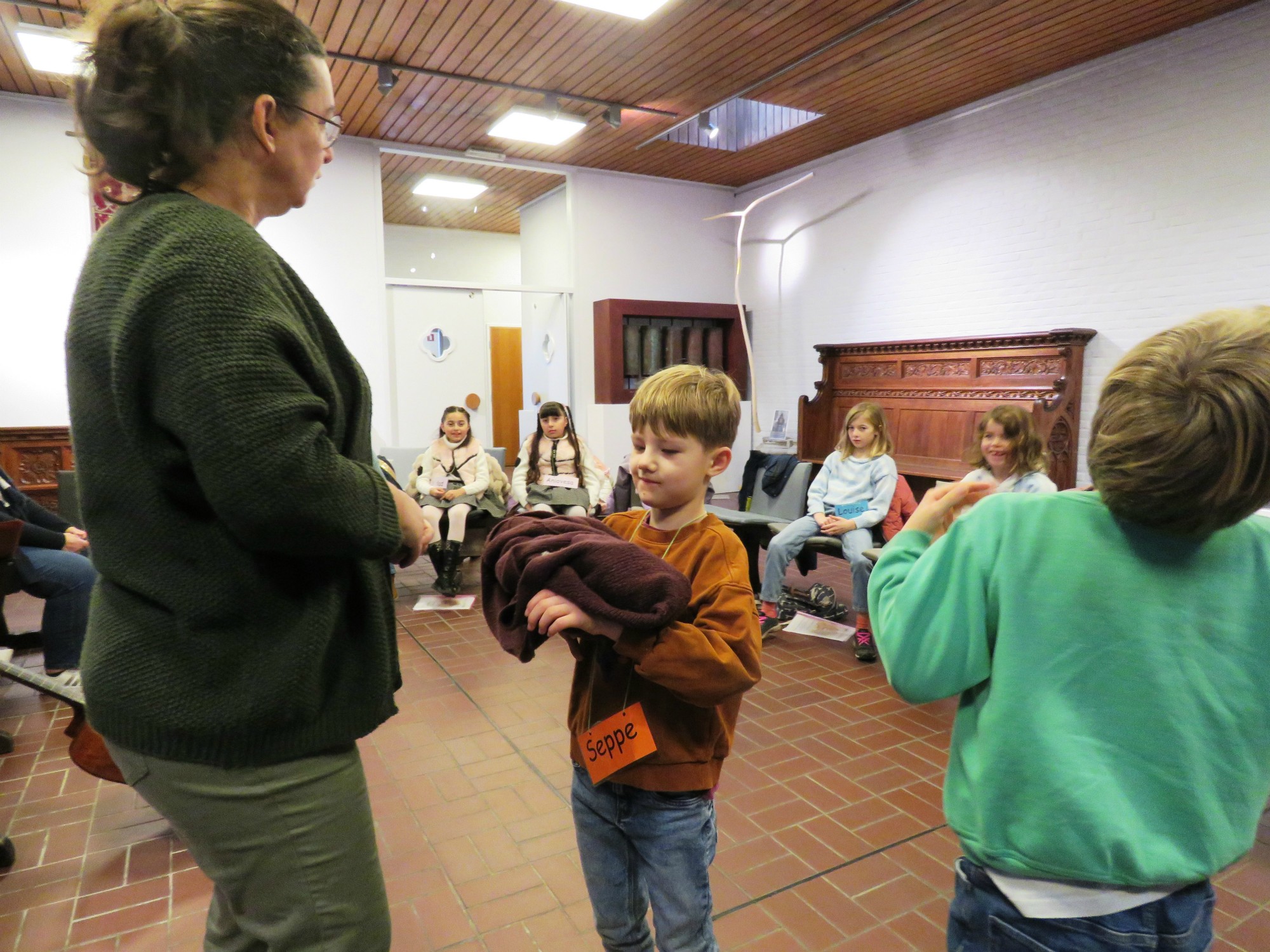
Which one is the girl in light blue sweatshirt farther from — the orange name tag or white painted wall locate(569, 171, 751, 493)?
white painted wall locate(569, 171, 751, 493)

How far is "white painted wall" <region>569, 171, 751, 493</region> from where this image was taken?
8.06 metres

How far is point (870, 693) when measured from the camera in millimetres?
3350

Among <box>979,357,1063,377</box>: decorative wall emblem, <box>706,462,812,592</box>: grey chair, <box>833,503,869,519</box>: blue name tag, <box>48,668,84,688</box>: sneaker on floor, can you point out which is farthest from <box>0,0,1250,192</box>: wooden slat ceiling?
<box>48,668,84,688</box>: sneaker on floor

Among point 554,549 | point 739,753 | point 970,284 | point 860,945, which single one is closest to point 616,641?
point 554,549

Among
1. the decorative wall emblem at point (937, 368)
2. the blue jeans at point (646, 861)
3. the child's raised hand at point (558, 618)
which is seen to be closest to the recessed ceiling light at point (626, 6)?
the decorative wall emblem at point (937, 368)

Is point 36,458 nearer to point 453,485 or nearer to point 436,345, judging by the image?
point 436,345

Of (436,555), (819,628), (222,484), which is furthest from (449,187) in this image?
(222,484)

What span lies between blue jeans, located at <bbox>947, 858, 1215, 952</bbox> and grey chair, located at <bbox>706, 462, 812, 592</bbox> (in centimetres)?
355

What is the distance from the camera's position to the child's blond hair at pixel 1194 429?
733 mm

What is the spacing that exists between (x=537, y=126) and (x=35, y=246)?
13.1 ft

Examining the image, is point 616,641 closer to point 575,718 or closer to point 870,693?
point 575,718

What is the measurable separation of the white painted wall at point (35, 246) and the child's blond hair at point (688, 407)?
6467 mm

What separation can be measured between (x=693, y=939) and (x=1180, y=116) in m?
5.89

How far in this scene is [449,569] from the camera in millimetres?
4855
